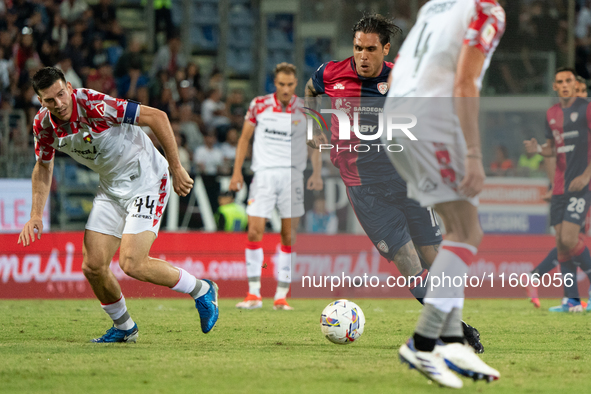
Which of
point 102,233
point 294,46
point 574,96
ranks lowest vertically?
point 102,233

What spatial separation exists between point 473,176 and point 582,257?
5.67m

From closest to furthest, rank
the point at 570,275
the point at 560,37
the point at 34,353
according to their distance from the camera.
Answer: the point at 34,353 < the point at 570,275 < the point at 560,37

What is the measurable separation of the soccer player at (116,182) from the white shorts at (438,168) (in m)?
1.88

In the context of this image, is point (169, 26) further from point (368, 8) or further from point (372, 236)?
point (372, 236)

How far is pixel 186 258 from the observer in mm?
10273

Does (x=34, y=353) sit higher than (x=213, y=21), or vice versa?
(x=213, y=21)

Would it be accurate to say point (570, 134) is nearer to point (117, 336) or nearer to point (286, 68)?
point (286, 68)

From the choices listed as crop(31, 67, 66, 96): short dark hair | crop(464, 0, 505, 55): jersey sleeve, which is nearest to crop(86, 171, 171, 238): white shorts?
crop(31, 67, 66, 96): short dark hair

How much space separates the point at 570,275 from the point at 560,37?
28.4 ft

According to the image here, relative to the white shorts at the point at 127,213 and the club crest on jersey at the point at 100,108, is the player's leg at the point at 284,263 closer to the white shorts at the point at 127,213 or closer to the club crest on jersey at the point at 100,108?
the white shorts at the point at 127,213

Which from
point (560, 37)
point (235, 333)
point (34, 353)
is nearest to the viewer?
point (34, 353)

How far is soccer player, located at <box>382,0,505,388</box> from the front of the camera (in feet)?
11.8

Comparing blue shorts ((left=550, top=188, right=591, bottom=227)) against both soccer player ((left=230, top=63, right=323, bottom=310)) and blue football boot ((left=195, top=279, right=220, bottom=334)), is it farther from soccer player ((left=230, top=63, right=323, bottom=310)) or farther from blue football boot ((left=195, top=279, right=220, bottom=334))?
blue football boot ((left=195, top=279, right=220, bottom=334))

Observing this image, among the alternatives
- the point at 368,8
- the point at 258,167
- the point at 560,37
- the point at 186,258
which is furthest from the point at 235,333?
the point at 560,37
